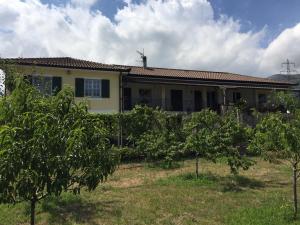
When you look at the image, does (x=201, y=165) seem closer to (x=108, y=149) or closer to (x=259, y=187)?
(x=259, y=187)

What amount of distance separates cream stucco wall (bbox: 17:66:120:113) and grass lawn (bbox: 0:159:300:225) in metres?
10.2

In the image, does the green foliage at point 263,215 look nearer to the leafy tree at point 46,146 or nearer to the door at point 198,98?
the leafy tree at point 46,146

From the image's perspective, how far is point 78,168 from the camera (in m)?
7.50

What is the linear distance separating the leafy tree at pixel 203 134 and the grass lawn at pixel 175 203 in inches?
38.5

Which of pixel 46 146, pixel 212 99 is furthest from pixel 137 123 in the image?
pixel 46 146

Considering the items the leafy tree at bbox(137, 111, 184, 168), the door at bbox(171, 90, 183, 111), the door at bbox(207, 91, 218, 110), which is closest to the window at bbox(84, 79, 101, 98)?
the leafy tree at bbox(137, 111, 184, 168)

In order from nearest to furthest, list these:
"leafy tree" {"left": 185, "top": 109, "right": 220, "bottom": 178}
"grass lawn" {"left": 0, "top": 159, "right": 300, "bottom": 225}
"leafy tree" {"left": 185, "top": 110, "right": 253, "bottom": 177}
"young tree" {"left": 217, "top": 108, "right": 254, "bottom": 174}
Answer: "grass lawn" {"left": 0, "top": 159, "right": 300, "bottom": 225} < "young tree" {"left": 217, "top": 108, "right": 254, "bottom": 174} < "leafy tree" {"left": 185, "top": 110, "right": 253, "bottom": 177} < "leafy tree" {"left": 185, "top": 109, "right": 220, "bottom": 178}

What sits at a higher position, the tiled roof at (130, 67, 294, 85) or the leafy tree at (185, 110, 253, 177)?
the tiled roof at (130, 67, 294, 85)

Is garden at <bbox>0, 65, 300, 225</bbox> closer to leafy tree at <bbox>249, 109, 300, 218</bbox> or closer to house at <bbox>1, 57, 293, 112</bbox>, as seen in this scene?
leafy tree at <bbox>249, 109, 300, 218</bbox>

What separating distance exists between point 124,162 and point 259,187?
315 inches

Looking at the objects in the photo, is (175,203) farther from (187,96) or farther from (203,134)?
(187,96)

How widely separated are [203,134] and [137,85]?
48.9 feet

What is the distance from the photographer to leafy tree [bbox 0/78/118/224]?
270 inches

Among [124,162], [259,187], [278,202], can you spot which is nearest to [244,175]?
[259,187]
